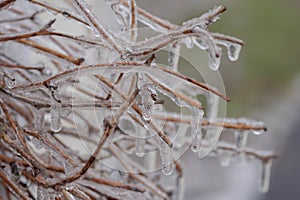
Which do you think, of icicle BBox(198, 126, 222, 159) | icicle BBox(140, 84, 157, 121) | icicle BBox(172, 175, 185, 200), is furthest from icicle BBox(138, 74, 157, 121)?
icicle BBox(172, 175, 185, 200)

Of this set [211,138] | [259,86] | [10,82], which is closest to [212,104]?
[211,138]

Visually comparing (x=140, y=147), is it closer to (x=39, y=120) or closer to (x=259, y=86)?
(x=39, y=120)

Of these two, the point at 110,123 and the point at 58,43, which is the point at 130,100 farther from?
the point at 58,43

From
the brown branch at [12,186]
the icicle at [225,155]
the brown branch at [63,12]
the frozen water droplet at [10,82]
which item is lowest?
the brown branch at [12,186]

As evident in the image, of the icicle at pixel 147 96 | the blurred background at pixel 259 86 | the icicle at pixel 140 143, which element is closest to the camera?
the icicle at pixel 147 96

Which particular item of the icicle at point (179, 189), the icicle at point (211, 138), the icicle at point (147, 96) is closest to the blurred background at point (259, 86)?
the icicle at point (179, 189)

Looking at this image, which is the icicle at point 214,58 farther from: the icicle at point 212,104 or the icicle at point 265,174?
the icicle at point 265,174

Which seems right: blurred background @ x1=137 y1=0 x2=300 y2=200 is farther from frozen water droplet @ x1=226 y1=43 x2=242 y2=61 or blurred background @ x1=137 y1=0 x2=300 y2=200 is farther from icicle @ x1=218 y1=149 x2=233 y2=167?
frozen water droplet @ x1=226 y1=43 x2=242 y2=61
